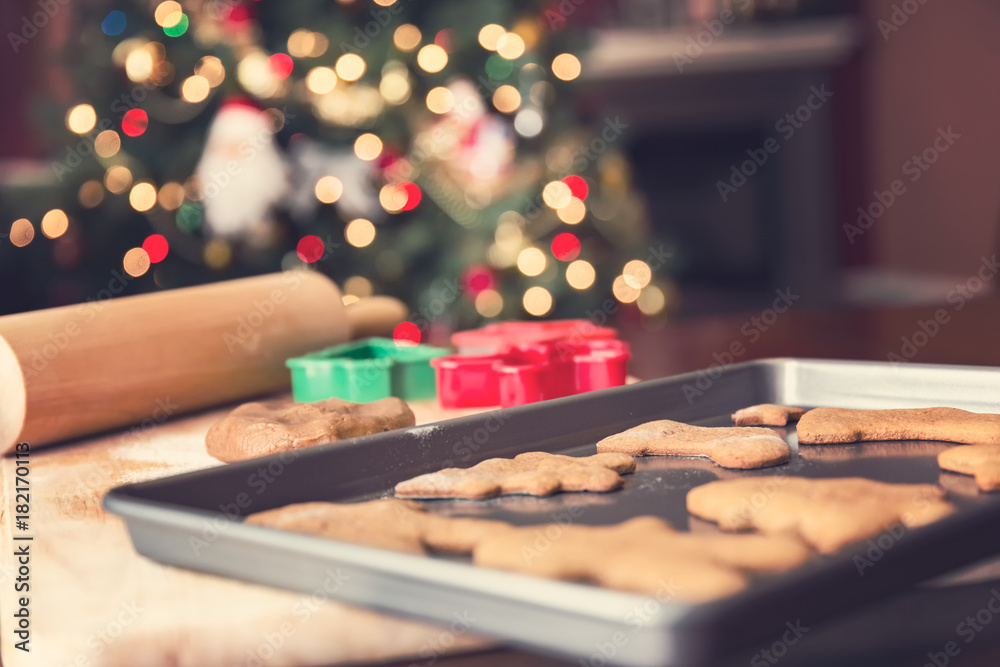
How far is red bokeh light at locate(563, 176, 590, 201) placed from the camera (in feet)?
9.80

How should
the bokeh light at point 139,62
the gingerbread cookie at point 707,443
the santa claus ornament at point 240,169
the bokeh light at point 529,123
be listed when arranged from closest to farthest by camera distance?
the gingerbread cookie at point 707,443 → the santa claus ornament at point 240,169 → the bokeh light at point 139,62 → the bokeh light at point 529,123

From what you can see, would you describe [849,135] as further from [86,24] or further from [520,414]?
[520,414]

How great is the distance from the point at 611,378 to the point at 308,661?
654 mm

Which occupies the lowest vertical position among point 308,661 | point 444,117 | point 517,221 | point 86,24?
point 308,661

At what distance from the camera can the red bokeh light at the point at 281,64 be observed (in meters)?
2.76

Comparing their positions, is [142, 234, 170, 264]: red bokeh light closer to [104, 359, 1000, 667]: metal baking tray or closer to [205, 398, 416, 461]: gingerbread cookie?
[205, 398, 416, 461]: gingerbread cookie

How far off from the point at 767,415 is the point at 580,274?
2045 millimetres

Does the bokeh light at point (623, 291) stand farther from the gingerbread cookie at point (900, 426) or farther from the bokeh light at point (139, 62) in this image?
the gingerbread cookie at point (900, 426)

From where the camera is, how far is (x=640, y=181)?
5.98m

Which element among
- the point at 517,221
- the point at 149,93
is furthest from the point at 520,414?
the point at 149,93

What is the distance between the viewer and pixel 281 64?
2760 millimetres

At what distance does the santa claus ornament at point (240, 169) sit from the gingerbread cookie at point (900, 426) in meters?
1.98

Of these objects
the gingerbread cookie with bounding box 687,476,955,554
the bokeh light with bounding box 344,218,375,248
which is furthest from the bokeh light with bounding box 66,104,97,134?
the gingerbread cookie with bounding box 687,476,955,554

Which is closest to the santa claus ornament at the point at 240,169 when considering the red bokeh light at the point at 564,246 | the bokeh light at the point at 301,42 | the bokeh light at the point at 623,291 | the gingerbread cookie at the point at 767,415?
the bokeh light at the point at 301,42
